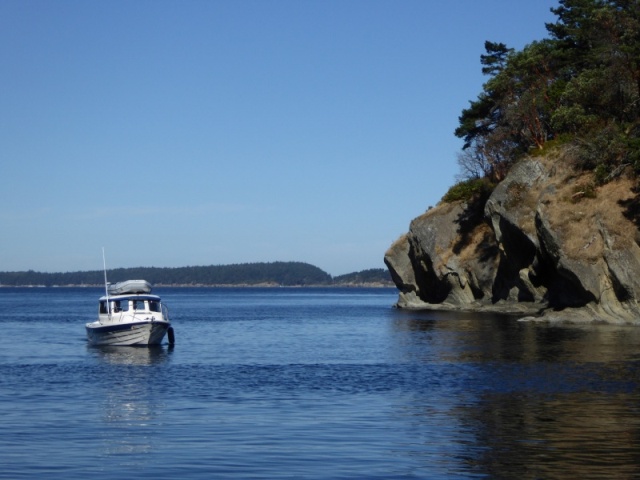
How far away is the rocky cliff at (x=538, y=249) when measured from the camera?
186 feet

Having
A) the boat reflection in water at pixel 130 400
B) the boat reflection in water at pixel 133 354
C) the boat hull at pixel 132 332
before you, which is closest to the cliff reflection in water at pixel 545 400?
the boat reflection in water at pixel 130 400

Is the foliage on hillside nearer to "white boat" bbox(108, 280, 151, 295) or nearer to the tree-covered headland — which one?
the tree-covered headland

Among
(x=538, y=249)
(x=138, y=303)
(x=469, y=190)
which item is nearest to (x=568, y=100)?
(x=538, y=249)

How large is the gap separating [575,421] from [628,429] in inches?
60.1

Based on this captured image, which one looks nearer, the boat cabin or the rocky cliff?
the boat cabin

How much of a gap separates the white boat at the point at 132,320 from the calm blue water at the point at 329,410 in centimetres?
76

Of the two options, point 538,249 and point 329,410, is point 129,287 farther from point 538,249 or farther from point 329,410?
point 538,249

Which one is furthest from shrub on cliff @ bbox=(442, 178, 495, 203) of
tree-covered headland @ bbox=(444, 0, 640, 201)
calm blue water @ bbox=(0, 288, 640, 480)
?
calm blue water @ bbox=(0, 288, 640, 480)

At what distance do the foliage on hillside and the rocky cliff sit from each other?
235 cm

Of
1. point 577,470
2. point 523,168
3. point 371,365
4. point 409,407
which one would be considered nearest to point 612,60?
point 523,168

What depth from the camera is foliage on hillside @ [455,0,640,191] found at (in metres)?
61.7

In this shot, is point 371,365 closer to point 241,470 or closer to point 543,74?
point 241,470

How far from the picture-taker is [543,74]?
8000 cm

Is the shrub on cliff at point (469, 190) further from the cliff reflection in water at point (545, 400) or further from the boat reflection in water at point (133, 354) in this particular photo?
the boat reflection in water at point (133, 354)
